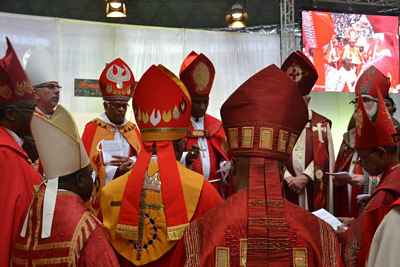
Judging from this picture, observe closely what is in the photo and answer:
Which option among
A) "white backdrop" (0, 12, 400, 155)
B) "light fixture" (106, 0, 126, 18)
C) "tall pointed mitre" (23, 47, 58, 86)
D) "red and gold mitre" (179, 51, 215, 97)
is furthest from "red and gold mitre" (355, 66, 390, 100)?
"white backdrop" (0, 12, 400, 155)

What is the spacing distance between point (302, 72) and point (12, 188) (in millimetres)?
2885

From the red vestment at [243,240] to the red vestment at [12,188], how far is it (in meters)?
1.15

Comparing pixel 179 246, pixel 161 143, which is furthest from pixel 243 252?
pixel 161 143

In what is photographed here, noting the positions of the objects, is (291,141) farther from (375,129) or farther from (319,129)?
(319,129)

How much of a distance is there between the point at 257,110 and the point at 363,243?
0.81 metres

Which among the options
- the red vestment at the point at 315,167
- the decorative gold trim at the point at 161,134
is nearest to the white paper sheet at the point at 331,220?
the decorative gold trim at the point at 161,134

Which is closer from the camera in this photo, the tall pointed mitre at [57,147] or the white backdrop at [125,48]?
the tall pointed mitre at [57,147]

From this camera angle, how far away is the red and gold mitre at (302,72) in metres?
5.41

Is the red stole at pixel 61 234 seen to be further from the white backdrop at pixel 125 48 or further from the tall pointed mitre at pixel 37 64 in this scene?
the white backdrop at pixel 125 48

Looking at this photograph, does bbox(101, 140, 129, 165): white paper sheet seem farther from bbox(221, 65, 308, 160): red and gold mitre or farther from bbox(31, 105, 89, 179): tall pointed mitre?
bbox(221, 65, 308, 160): red and gold mitre

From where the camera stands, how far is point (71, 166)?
2.69 meters

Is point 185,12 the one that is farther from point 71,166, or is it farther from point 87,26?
point 71,166

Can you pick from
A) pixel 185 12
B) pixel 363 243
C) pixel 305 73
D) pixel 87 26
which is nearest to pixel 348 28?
pixel 185 12

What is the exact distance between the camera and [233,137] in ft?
8.42
